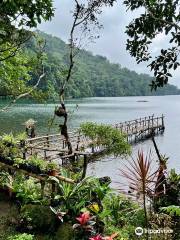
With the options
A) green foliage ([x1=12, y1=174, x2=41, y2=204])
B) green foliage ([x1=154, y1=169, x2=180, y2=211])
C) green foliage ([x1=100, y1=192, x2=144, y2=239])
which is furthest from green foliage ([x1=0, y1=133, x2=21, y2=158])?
green foliage ([x1=154, y1=169, x2=180, y2=211])

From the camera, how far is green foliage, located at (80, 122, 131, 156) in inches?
933

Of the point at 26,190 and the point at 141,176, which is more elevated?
the point at 141,176

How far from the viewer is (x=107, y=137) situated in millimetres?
24109

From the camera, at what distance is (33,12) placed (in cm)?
536

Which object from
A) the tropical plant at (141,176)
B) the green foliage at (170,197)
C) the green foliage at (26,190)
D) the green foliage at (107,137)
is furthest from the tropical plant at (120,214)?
the green foliage at (107,137)

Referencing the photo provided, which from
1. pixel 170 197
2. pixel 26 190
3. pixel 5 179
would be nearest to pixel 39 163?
pixel 26 190

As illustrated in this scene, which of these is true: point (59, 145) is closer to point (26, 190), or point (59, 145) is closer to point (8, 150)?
point (8, 150)

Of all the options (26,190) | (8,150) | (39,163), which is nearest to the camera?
(39,163)

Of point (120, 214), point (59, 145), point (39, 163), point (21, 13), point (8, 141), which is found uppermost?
point (21, 13)

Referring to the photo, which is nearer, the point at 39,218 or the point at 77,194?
the point at 39,218

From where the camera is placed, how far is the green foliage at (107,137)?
23688mm

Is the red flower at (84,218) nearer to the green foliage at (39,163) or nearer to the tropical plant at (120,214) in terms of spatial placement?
the tropical plant at (120,214)

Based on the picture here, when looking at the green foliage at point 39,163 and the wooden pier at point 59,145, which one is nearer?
the green foliage at point 39,163

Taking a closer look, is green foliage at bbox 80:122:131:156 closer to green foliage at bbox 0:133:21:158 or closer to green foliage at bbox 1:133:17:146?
green foliage at bbox 1:133:17:146
